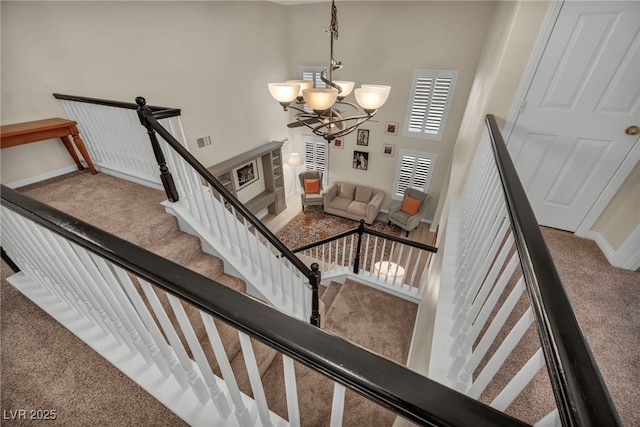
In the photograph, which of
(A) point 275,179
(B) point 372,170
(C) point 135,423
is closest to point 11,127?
(C) point 135,423

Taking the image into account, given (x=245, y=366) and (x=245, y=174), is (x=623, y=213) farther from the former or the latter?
(x=245, y=174)

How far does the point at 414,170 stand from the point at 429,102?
1.57 metres

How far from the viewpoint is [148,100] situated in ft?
13.0

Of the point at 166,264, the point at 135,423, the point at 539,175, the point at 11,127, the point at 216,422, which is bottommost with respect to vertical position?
the point at 135,423

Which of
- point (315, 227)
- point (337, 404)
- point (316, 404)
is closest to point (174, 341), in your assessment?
point (337, 404)

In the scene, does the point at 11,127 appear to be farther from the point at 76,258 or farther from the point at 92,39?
the point at 76,258

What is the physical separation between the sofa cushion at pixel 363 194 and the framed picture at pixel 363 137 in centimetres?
118

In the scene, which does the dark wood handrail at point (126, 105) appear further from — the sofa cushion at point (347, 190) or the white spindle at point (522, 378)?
the sofa cushion at point (347, 190)

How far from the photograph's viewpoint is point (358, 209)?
270 inches

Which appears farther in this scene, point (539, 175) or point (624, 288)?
point (539, 175)

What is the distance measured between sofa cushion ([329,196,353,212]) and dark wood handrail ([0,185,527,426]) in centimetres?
632

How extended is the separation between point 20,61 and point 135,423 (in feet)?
12.3

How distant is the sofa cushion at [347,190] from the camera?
23.9 feet

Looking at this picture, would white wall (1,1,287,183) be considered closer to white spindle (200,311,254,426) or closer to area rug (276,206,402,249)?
area rug (276,206,402,249)
